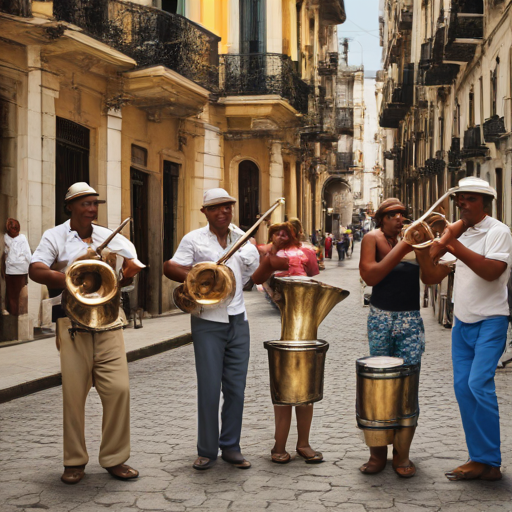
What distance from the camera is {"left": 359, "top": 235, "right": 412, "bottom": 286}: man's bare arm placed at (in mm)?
5574

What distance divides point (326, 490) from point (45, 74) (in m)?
9.58

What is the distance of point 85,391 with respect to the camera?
217 inches

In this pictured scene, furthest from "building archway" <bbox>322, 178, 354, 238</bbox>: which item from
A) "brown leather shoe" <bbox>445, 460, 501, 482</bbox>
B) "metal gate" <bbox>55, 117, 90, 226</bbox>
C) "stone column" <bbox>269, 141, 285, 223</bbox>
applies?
"brown leather shoe" <bbox>445, 460, 501, 482</bbox>

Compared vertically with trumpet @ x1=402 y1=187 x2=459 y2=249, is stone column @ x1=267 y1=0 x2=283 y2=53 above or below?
above

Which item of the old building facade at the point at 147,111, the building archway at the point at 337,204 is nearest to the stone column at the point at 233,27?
the old building facade at the point at 147,111

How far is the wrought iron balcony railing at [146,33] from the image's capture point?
14.4 meters

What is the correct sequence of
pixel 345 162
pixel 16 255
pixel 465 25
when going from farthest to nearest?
pixel 345 162 → pixel 465 25 → pixel 16 255

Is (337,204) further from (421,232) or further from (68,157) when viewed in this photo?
(421,232)

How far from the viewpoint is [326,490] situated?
5.21m

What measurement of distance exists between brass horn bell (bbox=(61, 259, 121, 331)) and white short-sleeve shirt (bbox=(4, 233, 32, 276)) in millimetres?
7164

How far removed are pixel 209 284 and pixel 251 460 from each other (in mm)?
1228

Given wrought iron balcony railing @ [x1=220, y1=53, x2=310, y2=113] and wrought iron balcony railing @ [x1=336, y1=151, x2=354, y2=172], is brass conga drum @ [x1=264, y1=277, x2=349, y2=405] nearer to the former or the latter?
wrought iron balcony railing @ [x1=220, y1=53, x2=310, y2=113]

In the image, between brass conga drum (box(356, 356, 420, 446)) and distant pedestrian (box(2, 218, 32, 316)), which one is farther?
distant pedestrian (box(2, 218, 32, 316))

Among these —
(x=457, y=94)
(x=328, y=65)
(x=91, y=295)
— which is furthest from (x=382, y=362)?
(x=328, y=65)
